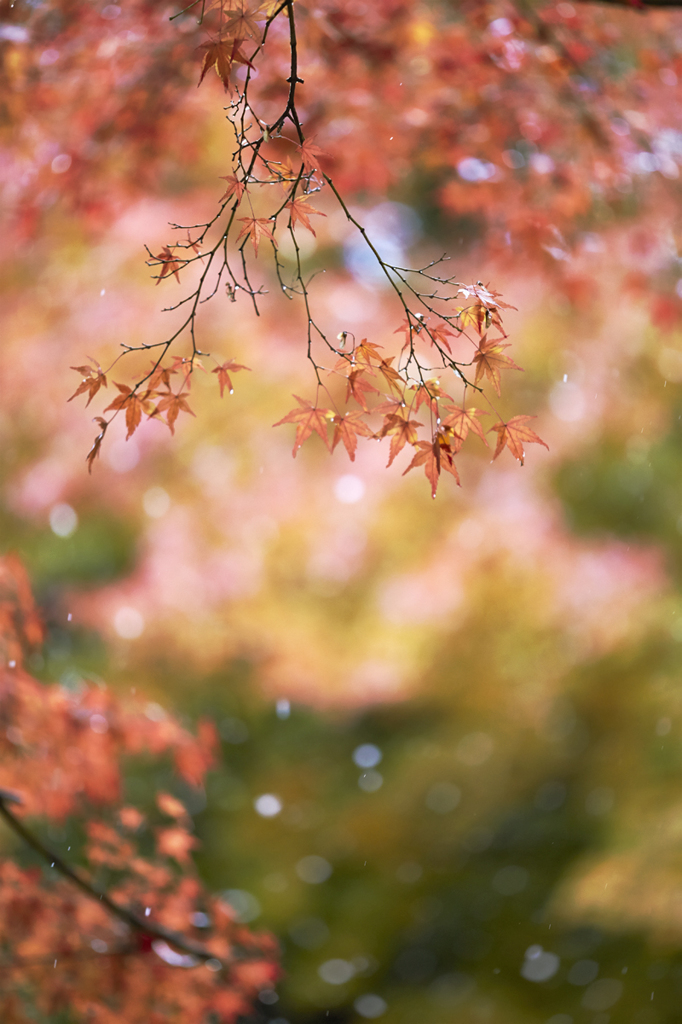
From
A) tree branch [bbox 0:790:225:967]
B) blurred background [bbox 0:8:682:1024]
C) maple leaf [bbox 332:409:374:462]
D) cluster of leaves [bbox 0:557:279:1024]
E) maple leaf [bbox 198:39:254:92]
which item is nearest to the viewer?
maple leaf [bbox 198:39:254:92]

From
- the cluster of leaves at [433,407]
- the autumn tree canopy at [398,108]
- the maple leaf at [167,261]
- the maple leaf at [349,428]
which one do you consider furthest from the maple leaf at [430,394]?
the autumn tree canopy at [398,108]

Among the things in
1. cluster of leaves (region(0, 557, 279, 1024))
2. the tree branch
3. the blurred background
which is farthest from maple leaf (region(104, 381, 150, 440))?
the blurred background

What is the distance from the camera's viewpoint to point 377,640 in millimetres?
2902

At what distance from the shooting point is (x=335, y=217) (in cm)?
322

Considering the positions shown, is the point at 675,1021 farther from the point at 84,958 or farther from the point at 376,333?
the point at 376,333

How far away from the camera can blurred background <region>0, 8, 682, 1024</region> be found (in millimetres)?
2871

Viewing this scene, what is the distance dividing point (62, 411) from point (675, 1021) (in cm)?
324

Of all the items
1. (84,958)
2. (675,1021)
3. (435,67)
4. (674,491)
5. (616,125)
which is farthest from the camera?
(674,491)

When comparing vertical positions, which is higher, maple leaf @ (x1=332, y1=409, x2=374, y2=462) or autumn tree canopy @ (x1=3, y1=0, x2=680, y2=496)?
autumn tree canopy @ (x1=3, y1=0, x2=680, y2=496)

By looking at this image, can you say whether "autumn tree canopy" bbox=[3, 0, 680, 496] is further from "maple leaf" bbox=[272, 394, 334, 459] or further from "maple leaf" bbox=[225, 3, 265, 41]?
"maple leaf" bbox=[225, 3, 265, 41]

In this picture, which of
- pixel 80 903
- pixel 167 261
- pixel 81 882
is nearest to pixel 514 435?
pixel 167 261

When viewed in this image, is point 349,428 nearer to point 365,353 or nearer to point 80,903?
point 365,353

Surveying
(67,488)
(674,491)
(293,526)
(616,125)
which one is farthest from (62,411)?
(674,491)

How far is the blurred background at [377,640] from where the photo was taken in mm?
2871
